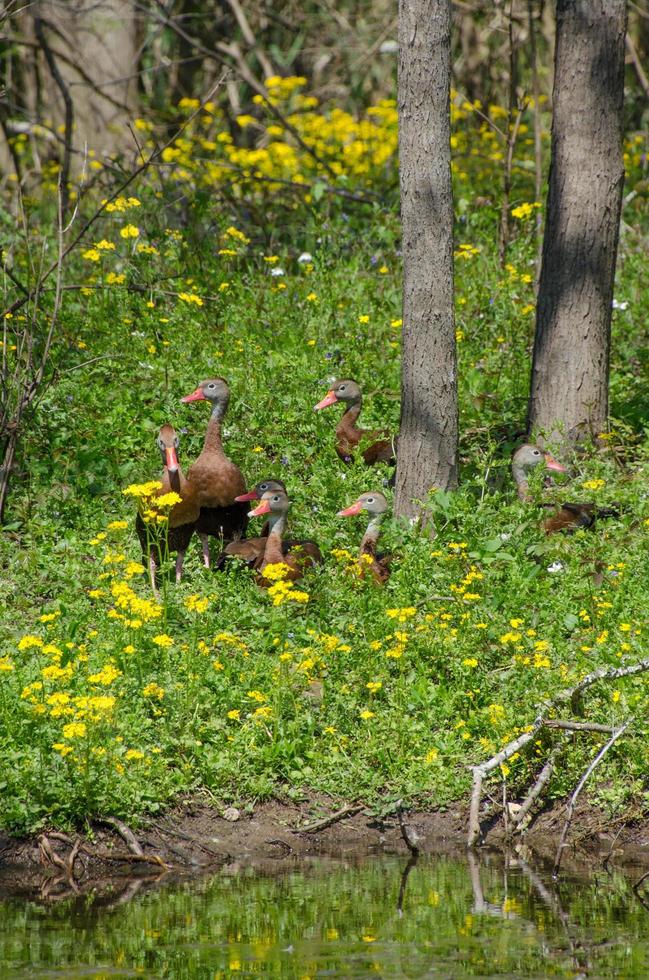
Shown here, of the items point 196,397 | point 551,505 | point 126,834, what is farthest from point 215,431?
point 126,834

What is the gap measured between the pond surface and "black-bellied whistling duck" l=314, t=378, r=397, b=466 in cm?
408

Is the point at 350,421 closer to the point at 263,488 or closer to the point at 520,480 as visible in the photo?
the point at 520,480

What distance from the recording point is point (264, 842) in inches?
261

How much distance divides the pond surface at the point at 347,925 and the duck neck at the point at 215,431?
3.53m

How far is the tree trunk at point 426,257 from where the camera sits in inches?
343

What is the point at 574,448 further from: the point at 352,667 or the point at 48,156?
the point at 48,156

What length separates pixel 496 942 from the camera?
17.2 feet

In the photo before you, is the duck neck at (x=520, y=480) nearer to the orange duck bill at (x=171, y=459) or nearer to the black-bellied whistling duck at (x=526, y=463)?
the black-bellied whistling duck at (x=526, y=463)

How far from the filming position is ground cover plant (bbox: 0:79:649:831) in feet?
22.5

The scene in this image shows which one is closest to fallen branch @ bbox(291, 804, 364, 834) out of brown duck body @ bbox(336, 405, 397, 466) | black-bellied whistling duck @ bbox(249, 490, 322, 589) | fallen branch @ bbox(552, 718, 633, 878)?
fallen branch @ bbox(552, 718, 633, 878)

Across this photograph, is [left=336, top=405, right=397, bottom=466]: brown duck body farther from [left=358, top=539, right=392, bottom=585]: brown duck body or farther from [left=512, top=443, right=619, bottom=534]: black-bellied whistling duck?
[left=358, top=539, right=392, bottom=585]: brown duck body

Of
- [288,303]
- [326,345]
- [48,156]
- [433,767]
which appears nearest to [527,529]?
[433,767]

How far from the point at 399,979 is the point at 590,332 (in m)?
6.14

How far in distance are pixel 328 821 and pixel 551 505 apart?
3.35 meters
